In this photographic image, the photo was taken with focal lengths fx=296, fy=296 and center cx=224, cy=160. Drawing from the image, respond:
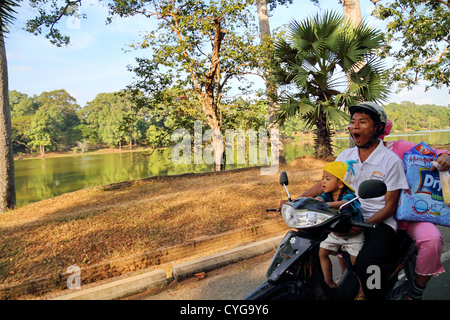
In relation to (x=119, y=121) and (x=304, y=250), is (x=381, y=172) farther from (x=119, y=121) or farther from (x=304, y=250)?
(x=119, y=121)

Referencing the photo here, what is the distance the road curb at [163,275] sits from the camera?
9.98 ft

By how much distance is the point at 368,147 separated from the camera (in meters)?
2.48

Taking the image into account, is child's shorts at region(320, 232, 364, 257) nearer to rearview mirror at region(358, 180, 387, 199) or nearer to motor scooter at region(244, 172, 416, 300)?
motor scooter at region(244, 172, 416, 300)

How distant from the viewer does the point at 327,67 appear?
1009cm

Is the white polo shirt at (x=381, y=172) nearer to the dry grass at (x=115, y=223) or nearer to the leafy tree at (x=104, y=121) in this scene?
the dry grass at (x=115, y=223)

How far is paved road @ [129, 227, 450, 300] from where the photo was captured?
298 centimetres

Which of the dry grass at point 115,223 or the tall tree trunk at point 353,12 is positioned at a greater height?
the tall tree trunk at point 353,12

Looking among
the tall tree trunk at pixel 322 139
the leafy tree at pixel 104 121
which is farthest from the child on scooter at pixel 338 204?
the leafy tree at pixel 104 121

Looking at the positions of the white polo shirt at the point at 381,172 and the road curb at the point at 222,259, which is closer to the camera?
the white polo shirt at the point at 381,172

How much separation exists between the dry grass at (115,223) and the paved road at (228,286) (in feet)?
3.24

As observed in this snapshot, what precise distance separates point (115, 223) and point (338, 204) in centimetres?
409
